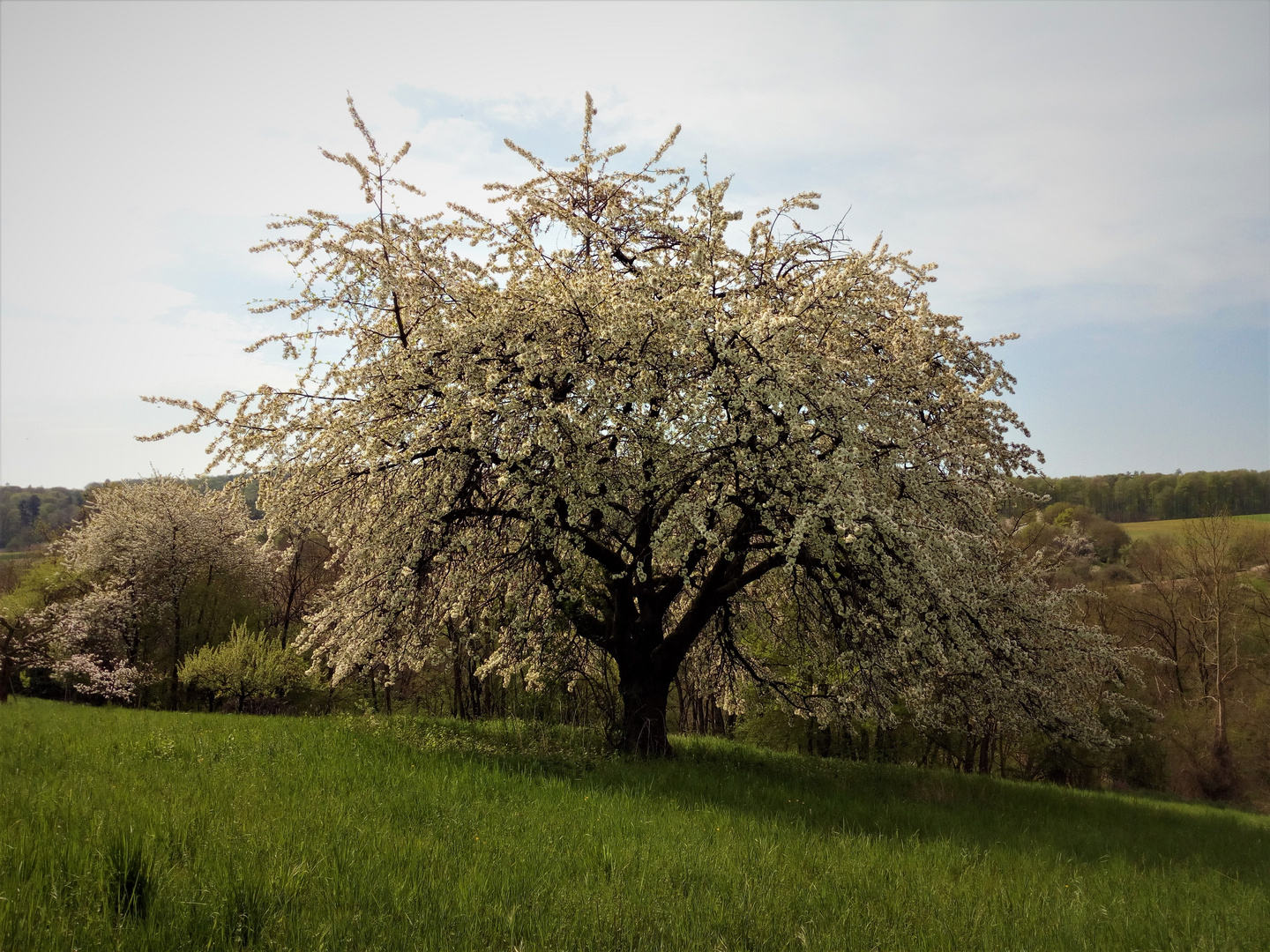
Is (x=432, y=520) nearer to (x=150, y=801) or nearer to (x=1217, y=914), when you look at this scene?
(x=150, y=801)

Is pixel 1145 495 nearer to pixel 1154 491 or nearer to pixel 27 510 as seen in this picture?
pixel 1154 491

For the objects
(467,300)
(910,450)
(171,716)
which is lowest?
(171,716)

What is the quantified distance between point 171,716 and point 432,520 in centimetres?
907

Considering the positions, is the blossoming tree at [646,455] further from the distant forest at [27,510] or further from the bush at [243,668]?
the distant forest at [27,510]

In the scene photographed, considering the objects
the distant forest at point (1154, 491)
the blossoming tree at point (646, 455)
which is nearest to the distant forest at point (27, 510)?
the blossoming tree at point (646, 455)

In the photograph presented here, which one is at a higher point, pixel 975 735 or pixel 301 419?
pixel 301 419

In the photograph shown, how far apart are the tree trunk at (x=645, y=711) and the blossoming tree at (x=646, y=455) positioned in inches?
2.2

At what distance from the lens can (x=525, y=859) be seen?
572 cm

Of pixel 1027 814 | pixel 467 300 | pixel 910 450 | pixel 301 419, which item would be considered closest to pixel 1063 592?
pixel 1027 814

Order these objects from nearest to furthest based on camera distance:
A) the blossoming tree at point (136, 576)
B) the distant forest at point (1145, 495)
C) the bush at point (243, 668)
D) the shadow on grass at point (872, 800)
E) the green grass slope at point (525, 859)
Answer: the green grass slope at point (525, 859)
the shadow on grass at point (872, 800)
the bush at point (243, 668)
the blossoming tree at point (136, 576)
the distant forest at point (1145, 495)

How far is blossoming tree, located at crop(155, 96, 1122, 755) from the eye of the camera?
9.80 metres

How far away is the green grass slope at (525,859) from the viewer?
434 cm

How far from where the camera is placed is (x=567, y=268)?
12.6m

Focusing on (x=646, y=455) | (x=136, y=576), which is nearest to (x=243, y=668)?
(x=136, y=576)
